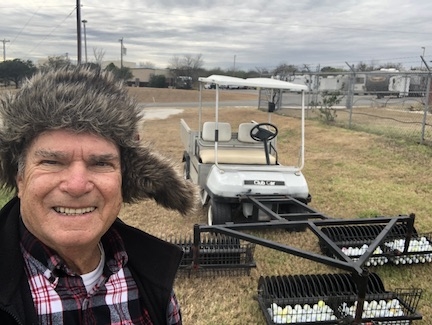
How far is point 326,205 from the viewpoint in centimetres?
602

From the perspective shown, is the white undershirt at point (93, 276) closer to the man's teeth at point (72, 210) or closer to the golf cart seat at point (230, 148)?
the man's teeth at point (72, 210)

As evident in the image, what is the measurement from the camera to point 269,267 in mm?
4020

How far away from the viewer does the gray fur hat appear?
1158 millimetres

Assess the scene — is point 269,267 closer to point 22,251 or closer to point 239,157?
point 239,157

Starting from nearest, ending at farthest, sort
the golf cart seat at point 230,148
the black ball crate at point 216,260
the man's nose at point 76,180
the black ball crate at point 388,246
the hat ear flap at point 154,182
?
the man's nose at point 76,180 < the hat ear flap at point 154,182 < the black ball crate at point 216,260 < the black ball crate at point 388,246 < the golf cart seat at point 230,148

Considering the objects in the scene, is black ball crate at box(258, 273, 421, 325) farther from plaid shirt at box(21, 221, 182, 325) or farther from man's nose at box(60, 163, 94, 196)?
man's nose at box(60, 163, 94, 196)

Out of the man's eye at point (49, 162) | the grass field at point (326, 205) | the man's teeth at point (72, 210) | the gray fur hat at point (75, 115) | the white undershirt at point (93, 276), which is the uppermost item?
the gray fur hat at point (75, 115)

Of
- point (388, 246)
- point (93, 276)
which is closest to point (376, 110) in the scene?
point (388, 246)

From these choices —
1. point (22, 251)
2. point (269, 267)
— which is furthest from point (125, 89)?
point (269, 267)

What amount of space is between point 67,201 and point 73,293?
31cm

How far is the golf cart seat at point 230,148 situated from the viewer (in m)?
5.33

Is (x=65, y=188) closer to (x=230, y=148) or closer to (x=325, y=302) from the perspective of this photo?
(x=325, y=302)

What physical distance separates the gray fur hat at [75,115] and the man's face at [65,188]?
40 millimetres

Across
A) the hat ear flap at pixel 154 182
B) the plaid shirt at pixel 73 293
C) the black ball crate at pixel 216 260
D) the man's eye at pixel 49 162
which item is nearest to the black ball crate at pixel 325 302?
the black ball crate at pixel 216 260
